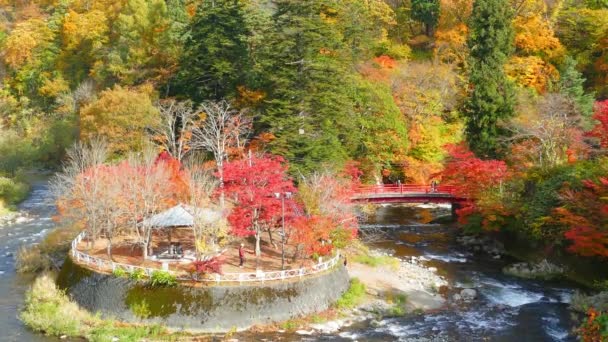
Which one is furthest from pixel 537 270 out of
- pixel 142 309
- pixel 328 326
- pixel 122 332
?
pixel 122 332

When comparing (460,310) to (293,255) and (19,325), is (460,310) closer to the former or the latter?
(293,255)

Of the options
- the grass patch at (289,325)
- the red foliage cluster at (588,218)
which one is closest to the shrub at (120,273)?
the grass patch at (289,325)

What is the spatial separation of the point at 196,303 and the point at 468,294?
13711mm

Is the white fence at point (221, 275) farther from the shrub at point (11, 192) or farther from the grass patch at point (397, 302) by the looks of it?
the shrub at point (11, 192)

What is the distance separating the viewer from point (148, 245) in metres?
31.2

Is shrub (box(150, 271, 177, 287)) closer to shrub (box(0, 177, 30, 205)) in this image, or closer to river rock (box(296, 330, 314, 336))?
river rock (box(296, 330, 314, 336))

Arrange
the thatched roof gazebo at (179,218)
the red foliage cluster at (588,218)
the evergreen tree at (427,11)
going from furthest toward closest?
the evergreen tree at (427,11) → the red foliage cluster at (588,218) → the thatched roof gazebo at (179,218)

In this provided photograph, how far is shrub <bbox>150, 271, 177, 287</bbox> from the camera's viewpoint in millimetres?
26641

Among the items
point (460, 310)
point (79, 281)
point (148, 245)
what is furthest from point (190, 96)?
point (460, 310)

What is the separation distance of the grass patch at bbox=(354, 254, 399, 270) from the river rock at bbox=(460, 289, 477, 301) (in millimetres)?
4512

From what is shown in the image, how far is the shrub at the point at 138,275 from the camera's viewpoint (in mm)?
26891

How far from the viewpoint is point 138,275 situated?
26.9 metres

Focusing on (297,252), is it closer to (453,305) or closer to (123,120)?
(453,305)

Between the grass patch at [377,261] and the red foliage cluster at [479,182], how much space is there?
6.80 m
